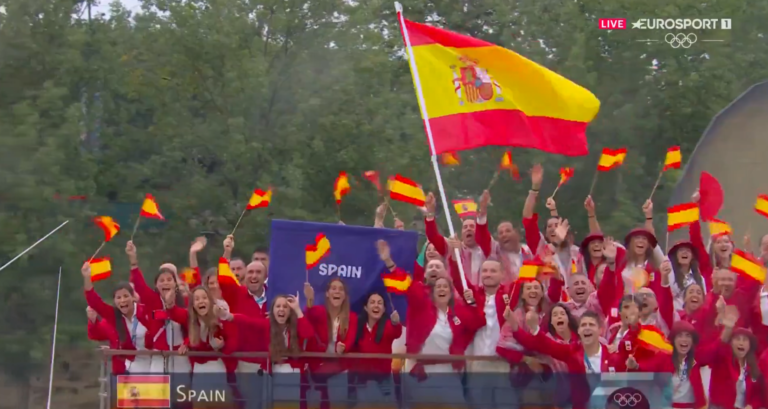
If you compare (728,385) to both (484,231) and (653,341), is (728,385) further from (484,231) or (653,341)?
(484,231)

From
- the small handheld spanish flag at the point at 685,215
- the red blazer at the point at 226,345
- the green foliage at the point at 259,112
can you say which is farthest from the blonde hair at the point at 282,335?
the green foliage at the point at 259,112

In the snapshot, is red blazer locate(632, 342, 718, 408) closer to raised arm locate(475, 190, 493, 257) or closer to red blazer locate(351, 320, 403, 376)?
red blazer locate(351, 320, 403, 376)

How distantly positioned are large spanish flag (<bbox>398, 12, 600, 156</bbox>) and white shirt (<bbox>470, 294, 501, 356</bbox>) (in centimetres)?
168

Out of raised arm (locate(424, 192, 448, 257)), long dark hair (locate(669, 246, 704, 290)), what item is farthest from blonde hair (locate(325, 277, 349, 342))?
long dark hair (locate(669, 246, 704, 290))

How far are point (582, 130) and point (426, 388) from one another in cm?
270

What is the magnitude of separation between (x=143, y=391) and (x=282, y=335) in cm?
93

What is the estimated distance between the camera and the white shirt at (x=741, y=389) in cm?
815

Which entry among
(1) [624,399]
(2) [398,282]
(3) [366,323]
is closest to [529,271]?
(2) [398,282]

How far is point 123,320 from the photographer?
9195 millimetres

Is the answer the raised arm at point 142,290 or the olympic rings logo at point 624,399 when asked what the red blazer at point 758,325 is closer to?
the olympic rings logo at point 624,399

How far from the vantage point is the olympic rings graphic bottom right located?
7754mm

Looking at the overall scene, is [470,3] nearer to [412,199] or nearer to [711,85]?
[711,85]

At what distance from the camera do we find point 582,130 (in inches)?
382

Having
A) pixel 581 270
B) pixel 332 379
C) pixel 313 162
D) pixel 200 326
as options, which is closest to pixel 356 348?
pixel 332 379
